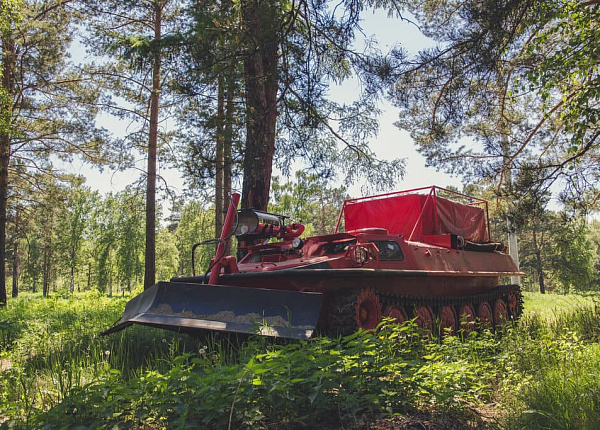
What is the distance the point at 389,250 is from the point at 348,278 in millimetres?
1140

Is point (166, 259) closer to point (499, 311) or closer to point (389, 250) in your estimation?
point (499, 311)

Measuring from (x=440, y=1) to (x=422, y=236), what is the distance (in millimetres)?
4381

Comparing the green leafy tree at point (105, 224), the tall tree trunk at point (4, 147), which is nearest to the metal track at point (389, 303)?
the tall tree trunk at point (4, 147)

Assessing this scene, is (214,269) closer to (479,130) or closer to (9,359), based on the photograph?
(9,359)

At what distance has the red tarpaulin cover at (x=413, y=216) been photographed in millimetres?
8500

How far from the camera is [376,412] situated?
3.31 m

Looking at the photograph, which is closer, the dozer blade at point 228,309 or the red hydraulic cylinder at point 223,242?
the dozer blade at point 228,309

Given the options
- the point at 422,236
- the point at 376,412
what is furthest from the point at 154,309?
the point at 422,236

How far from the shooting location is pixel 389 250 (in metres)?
6.93

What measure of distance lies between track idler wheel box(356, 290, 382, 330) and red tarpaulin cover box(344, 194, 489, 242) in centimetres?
244

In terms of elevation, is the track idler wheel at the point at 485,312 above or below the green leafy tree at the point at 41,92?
below

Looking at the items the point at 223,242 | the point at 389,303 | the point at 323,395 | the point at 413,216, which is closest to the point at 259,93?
the point at 223,242

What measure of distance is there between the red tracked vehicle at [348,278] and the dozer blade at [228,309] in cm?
1

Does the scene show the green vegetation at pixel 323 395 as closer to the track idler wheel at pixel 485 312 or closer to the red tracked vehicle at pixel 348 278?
the red tracked vehicle at pixel 348 278
